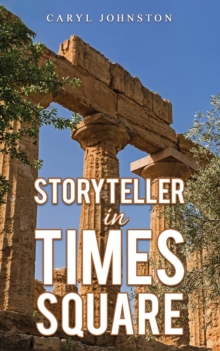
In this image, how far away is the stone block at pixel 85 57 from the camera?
17.4 m

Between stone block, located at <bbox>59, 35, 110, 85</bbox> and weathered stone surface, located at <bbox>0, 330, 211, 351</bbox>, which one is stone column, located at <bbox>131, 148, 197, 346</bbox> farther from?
weathered stone surface, located at <bbox>0, 330, 211, 351</bbox>

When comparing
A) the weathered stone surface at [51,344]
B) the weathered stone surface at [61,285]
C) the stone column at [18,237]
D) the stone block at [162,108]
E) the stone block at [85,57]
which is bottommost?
the weathered stone surface at [51,344]

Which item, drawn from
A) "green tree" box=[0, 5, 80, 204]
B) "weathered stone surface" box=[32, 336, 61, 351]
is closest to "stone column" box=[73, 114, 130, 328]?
"weathered stone surface" box=[32, 336, 61, 351]

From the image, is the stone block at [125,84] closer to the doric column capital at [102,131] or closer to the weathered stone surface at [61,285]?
the doric column capital at [102,131]

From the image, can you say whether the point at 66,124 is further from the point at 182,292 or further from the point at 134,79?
the point at 134,79

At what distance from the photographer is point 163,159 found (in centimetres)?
2033

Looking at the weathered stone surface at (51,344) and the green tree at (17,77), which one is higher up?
the green tree at (17,77)

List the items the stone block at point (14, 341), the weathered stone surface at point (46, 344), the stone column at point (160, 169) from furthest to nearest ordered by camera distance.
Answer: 1. the stone column at point (160, 169)
2. the weathered stone surface at point (46, 344)
3. the stone block at point (14, 341)

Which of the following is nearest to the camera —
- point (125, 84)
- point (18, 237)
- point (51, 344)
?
point (51, 344)

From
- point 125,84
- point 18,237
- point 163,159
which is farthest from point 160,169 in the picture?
point 18,237

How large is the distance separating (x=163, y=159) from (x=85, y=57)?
452cm

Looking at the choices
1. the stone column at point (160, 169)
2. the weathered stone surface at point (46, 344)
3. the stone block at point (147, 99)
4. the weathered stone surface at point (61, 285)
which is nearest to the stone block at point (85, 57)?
the stone block at point (147, 99)

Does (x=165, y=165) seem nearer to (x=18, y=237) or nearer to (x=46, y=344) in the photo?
(x=18, y=237)

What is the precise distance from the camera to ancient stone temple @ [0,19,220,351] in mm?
13555
